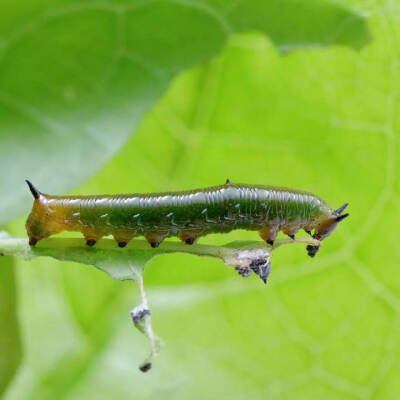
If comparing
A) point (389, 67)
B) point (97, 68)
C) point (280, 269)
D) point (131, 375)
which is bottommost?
point (131, 375)

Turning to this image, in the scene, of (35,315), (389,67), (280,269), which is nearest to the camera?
(389,67)

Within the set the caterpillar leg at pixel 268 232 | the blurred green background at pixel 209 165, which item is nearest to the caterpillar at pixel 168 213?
the caterpillar leg at pixel 268 232

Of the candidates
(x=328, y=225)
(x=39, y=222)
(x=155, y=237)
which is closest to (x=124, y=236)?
(x=155, y=237)

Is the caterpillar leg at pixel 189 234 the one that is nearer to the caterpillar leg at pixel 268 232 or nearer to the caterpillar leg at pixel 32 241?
the caterpillar leg at pixel 268 232

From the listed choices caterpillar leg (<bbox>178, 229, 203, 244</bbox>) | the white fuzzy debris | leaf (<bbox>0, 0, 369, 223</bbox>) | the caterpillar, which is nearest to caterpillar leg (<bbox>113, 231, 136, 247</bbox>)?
the caterpillar

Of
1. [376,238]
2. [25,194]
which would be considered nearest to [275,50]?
[376,238]

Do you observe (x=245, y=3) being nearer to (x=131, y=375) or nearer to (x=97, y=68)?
(x=97, y=68)

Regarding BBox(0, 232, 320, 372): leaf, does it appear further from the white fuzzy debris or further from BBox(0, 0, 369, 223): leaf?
BBox(0, 0, 369, 223): leaf
